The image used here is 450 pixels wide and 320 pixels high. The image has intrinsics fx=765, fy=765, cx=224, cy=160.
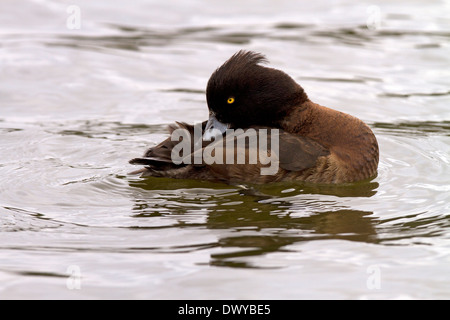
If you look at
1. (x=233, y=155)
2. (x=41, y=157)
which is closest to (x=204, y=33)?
(x=41, y=157)

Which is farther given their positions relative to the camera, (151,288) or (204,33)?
(204,33)

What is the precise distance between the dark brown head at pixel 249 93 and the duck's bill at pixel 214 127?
0.09 feet

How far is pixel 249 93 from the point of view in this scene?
677 centimetres

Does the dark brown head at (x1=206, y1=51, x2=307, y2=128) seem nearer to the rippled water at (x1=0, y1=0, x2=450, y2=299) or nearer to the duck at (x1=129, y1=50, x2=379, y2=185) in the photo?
the duck at (x1=129, y1=50, x2=379, y2=185)

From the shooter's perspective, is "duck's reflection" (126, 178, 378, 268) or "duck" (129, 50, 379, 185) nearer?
"duck's reflection" (126, 178, 378, 268)

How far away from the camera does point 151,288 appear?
15.5ft

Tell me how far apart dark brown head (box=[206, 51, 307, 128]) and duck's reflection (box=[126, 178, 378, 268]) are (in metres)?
0.67

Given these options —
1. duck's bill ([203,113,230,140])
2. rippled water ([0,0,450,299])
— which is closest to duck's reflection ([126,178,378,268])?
rippled water ([0,0,450,299])

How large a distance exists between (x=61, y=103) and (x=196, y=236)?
4774mm

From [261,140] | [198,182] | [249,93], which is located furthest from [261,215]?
[249,93]

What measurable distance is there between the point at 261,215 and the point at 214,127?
113 cm

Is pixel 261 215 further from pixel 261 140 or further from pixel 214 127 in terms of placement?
pixel 214 127

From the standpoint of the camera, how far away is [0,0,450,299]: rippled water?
493 cm
